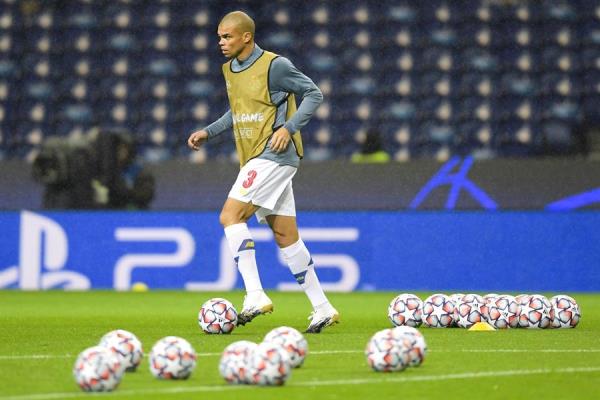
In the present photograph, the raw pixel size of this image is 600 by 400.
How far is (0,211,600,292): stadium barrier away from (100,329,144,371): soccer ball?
331 inches

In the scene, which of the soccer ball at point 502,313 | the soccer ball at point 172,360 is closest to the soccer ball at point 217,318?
the soccer ball at point 502,313

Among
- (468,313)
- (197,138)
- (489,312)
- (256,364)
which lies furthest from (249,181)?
(256,364)

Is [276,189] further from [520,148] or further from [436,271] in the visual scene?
[520,148]

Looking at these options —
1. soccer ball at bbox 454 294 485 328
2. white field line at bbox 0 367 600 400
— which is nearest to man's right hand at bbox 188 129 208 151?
soccer ball at bbox 454 294 485 328

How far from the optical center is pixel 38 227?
14.9 m

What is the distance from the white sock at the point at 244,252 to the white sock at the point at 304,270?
0.91ft

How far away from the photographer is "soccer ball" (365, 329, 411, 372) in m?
6.08

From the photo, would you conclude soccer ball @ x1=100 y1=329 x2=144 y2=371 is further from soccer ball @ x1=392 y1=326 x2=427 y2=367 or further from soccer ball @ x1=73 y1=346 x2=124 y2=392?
soccer ball @ x1=392 y1=326 x2=427 y2=367

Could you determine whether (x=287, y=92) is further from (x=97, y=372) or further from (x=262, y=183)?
(x=97, y=372)

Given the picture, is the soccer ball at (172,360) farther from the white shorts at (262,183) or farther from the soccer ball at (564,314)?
the soccer ball at (564,314)

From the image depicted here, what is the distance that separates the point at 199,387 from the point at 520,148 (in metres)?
11.9

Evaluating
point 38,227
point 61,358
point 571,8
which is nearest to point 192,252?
point 38,227

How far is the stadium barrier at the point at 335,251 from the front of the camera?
14602mm

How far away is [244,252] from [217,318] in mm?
507
